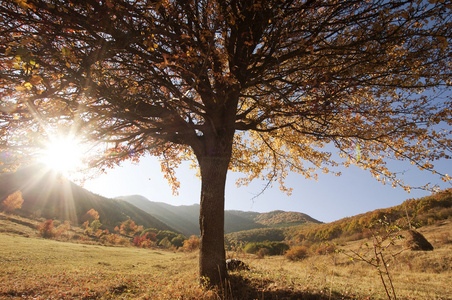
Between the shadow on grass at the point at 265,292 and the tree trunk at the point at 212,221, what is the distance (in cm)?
46

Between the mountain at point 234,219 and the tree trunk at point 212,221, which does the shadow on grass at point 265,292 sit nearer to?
the tree trunk at point 212,221

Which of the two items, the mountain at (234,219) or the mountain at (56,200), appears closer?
the mountain at (56,200)

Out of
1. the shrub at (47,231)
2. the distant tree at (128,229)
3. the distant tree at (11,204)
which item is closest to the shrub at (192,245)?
the shrub at (47,231)

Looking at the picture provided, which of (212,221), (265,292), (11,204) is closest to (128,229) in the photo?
(11,204)

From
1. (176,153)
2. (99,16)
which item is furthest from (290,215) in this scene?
(99,16)

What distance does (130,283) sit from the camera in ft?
25.6

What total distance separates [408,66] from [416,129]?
1.80 meters

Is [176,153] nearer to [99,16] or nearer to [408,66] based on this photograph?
[99,16]

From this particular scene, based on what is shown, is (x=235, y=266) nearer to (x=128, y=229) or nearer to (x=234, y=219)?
(x=128, y=229)

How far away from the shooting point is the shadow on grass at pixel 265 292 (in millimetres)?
4746

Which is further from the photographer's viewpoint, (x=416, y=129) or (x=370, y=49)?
(x=416, y=129)

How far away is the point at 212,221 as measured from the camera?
5.93m

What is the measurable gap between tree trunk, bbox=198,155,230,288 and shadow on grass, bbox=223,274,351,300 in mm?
460

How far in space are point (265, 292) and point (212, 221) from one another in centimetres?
209
